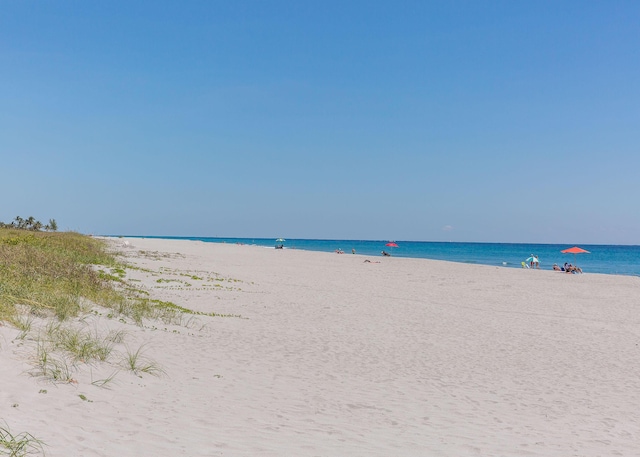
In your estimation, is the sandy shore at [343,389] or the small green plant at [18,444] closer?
the small green plant at [18,444]

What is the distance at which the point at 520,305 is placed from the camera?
2158cm

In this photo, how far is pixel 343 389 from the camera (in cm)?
850

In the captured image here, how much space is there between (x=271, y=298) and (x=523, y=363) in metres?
11.0

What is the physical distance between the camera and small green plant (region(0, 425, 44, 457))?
450cm

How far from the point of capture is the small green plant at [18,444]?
4500mm

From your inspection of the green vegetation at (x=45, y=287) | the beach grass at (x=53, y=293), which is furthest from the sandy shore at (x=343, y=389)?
the green vegetation at (x=45, y=287)

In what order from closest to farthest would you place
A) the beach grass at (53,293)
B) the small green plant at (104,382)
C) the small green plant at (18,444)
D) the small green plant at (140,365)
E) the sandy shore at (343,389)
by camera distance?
the small green plant at (18,444) → the sandy shore at (343,389) → the small green plant at (104,382) → the small green plant at (140,365) → the beach grass at (53,293)

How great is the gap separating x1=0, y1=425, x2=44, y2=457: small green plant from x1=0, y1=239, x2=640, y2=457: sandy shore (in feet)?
0.40

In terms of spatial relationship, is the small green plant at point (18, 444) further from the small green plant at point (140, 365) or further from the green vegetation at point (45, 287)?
the green vegetation at point (45, 287)

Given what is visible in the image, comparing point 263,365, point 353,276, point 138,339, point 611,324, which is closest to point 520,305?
point 611,324

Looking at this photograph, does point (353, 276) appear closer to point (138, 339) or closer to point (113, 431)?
point (138, 339)

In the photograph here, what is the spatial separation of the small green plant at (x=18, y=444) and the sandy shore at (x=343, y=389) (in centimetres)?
12

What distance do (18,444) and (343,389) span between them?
5134 mm

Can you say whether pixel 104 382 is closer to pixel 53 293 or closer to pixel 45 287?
pixel 53 293
